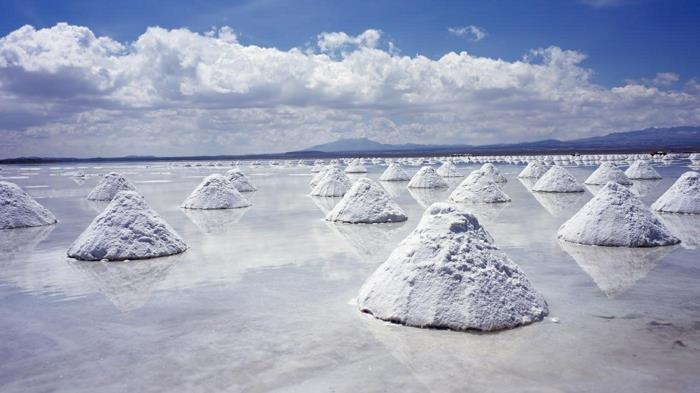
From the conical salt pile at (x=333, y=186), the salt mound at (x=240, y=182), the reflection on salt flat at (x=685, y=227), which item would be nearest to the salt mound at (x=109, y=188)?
the salt mound at (x=240, y=182)

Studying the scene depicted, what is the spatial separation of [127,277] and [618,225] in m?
9.11

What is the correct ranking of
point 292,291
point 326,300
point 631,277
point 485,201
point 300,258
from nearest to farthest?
point 326,300
point 292,291
point 631,277
point 300,258
point 485,201

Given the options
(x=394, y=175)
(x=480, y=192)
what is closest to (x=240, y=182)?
(x=394, y=175)

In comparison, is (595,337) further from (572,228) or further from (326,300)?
(572,228)

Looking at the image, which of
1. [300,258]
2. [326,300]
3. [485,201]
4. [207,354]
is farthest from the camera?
[485,201]

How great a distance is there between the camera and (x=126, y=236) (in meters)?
10.3

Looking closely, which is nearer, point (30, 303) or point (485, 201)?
point (30, 303)

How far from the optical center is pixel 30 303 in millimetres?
7445

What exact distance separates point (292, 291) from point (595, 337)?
391 centimetres

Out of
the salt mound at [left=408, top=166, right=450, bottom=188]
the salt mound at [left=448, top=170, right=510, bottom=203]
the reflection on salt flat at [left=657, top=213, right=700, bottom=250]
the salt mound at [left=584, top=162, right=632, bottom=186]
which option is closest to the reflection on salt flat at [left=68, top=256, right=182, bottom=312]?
the reflection on salt flat at [left=657, top=213, right=700, bottom=250]

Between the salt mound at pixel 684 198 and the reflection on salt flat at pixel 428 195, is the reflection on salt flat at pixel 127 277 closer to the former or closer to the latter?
the reflection on salt flat at pixel 428 195

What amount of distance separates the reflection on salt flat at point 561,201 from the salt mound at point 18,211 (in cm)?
1480

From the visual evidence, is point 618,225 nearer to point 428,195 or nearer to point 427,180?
point 428,195

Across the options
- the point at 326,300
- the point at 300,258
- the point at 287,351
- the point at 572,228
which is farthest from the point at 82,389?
the point at 572,228
